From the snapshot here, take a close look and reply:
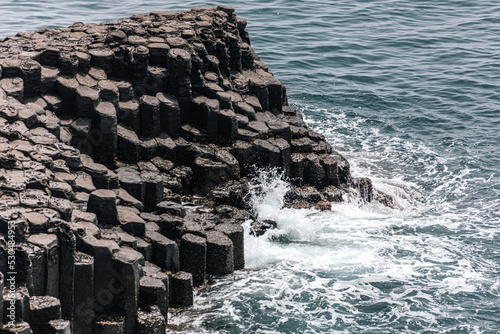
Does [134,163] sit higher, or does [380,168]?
[134,163]

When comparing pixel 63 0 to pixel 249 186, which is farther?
pixel 63 0

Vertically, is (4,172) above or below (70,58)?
below

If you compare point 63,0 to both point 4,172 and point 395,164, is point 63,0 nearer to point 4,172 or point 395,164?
point 395,164

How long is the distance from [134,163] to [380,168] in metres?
9.10

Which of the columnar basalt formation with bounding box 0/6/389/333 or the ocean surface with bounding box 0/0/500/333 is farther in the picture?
the ocean surface with bounding box 0/0/500/333

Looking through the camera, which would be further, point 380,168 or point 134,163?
point 380,168

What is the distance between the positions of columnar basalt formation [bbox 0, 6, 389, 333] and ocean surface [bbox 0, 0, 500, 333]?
103cm

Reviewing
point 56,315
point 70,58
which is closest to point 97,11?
point 70,58

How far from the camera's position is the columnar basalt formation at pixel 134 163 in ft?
36.8

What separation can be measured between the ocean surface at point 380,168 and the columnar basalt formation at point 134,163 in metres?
1.03

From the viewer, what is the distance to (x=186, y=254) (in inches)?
565

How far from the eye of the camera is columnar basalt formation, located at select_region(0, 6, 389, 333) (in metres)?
11.2

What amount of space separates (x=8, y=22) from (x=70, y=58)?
1883cm

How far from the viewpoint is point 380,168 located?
22047 mm
